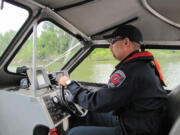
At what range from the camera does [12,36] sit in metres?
1.78

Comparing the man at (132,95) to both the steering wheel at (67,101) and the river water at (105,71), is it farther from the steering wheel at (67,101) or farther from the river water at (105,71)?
the river water at (105,71)

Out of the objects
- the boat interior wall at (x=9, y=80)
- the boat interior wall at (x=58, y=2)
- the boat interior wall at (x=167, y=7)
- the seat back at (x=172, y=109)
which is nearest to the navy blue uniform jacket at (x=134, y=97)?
the seat back at (x=172, y=109)

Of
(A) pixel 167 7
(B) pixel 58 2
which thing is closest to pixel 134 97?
(A) pixel 167 7

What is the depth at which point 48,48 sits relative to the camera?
223cm

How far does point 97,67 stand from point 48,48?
3.14 ft

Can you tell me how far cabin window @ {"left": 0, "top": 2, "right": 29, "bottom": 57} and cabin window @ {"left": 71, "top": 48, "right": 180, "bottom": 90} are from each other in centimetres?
147

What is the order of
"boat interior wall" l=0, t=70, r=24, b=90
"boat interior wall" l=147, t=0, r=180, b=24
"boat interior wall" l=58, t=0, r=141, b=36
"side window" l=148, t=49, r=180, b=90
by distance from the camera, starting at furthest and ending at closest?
1. "side window" l=148, t=49, r=180, b=90
2. "boat interior wall" l=0, t=70, r=24, b=90
3. "boat interior wall" l=58, t=0, r=141, b=36
4. "boat interior wall" l=147, t=0, r=180, b=24

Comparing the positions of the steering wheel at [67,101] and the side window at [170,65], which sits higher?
the side window at [170,65]

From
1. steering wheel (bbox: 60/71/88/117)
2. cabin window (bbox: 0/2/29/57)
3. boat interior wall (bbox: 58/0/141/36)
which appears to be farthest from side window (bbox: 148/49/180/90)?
cabin window (bbox: 0/2/29/57)

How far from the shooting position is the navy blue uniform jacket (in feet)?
3.39

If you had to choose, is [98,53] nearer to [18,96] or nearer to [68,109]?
[68,109]

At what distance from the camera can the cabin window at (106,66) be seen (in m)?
2.22

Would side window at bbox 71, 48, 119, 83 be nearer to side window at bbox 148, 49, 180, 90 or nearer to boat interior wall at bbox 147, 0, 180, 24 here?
side window at bbox 148, 49, 180, 90

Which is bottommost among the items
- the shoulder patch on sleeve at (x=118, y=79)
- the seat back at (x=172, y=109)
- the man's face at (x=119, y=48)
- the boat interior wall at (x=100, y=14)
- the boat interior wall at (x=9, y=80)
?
the seat back at (x=172, y=109)
